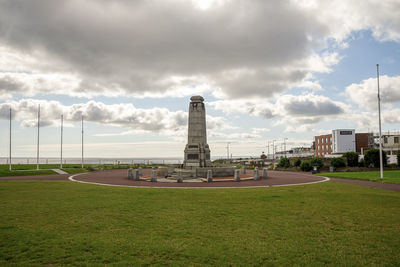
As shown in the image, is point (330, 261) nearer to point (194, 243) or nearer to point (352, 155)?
point (194, 243)

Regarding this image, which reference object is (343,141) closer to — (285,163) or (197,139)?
(285,163)

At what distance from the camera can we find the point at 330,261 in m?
6.45

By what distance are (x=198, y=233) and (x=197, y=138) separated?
25.2m

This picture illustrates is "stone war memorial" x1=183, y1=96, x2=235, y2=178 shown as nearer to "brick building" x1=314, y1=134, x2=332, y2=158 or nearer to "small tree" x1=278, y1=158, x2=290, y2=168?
"small tree" x1=278, y1=158, x2=290, y2=168

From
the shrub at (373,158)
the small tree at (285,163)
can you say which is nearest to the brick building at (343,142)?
the shrub at (373,158)

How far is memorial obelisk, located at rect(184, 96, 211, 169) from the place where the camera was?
33188 mm

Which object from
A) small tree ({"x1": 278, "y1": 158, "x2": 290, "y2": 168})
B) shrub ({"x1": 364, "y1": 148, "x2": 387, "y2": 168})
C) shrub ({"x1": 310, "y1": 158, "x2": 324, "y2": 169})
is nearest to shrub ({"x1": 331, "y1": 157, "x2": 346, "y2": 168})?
shrub ({"x1": 310, "y1": 158, "x2": 324, "y2": 169})

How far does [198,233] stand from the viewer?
8.52m

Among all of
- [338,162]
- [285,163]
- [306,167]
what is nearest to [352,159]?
[338,162]

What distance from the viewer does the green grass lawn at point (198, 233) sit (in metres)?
6.59

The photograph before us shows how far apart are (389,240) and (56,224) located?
10386 mm

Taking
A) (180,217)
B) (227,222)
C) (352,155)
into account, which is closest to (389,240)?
(227,222)

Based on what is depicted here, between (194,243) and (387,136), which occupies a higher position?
(387,136)

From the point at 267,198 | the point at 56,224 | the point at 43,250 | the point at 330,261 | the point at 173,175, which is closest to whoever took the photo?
the point at 330,261
